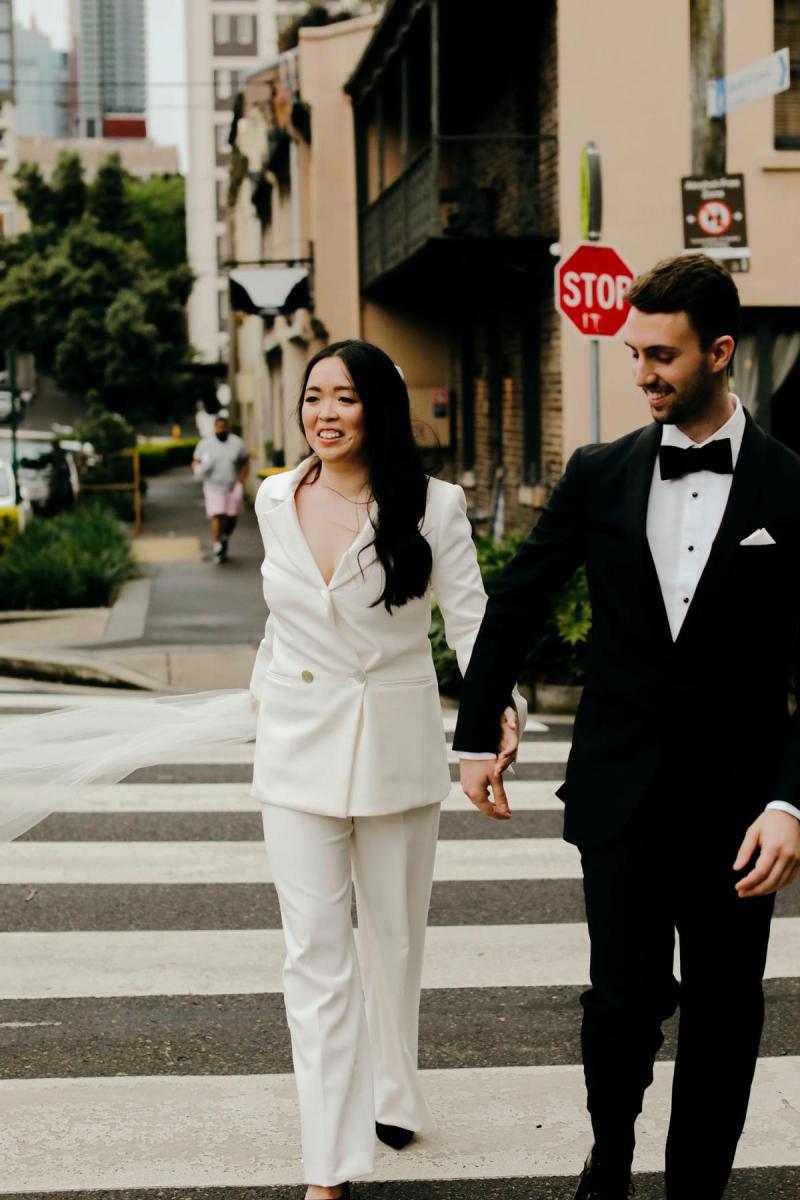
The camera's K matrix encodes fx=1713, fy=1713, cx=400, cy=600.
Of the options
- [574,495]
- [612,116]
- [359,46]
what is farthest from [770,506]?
[359,46]

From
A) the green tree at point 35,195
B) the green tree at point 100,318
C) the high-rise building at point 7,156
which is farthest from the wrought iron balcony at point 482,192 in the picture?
the high-rise building at point 7,156

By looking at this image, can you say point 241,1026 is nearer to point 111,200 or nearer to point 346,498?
point 346,498

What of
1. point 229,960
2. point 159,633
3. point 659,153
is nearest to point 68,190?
point 659,153

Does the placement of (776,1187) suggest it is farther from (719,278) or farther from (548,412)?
(548,412)

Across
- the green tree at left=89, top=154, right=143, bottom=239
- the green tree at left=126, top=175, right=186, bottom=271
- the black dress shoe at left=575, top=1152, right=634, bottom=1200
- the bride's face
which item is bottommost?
the black dress shoe at left=575, top=1152, right=634, bottom=1200

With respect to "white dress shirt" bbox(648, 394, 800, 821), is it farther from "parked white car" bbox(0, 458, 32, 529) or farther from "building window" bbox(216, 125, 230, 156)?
"building window" bbox(216, 125, 230, 156)

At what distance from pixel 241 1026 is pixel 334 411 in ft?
7.08

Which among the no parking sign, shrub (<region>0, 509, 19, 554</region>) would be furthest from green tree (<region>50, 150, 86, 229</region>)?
the no parking sign

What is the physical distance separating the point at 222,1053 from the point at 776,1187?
5.47ft

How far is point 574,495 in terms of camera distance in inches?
140

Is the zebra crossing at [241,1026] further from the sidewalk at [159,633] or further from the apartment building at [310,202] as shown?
the apartment building at [310,202]

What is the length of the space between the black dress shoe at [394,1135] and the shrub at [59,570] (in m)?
13.4

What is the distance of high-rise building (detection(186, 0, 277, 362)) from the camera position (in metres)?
101

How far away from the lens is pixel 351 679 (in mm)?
3879
